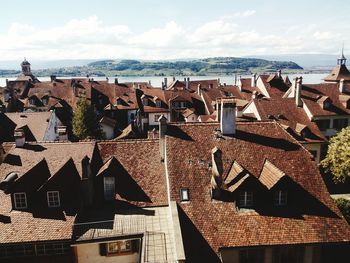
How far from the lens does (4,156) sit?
26.1 metres

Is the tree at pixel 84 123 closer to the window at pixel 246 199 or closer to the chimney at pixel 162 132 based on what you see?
the chimney at pixel 162 132

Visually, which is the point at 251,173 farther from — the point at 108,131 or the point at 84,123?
the point at 108,131

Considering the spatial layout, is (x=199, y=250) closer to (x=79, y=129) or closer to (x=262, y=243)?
(x=262, y=243)

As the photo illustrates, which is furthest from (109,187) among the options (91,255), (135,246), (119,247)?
(91,255)

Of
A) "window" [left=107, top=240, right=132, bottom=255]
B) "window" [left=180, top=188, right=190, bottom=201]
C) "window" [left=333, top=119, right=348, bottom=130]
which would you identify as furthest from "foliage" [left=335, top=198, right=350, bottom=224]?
"window" [left=333, top=119, right=348, bottom=130]

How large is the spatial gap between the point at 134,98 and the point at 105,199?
1884 inches

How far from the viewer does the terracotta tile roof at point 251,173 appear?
19.6 metres

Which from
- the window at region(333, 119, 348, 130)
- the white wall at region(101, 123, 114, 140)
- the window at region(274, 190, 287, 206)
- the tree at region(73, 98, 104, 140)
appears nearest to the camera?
the window at region(274, 190, 287, 206)

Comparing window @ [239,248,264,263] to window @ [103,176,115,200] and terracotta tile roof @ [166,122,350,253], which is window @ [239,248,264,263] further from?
window @ [103,176,115,200]

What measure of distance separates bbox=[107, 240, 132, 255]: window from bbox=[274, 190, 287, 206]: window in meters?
9.80

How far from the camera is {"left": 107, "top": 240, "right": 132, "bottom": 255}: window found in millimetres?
20991

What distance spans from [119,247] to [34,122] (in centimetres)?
2717

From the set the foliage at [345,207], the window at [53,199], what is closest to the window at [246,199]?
the foliage at [345,207]

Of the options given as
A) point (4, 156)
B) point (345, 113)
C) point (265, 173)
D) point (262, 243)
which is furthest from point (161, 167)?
point (345, 113)
